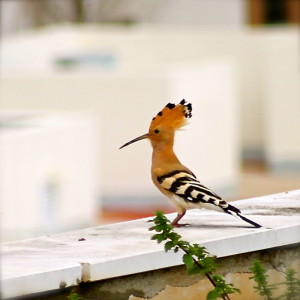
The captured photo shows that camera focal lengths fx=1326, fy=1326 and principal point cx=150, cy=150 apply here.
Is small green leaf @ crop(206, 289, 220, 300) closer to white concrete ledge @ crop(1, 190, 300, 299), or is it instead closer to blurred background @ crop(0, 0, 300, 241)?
white concrete ledge @ crop(1, 190, 300, 299)

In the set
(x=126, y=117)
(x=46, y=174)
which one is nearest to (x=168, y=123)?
(x=46, y=174)

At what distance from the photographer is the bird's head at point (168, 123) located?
3.77 m

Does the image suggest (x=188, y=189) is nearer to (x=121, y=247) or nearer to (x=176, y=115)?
(x=176, y=115)

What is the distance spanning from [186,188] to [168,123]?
21 cm

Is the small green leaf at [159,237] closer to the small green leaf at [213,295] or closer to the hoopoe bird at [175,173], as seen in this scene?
the small green leaf at [213,295]

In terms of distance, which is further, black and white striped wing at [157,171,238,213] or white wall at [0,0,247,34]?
white wall at [0,0,247,34]

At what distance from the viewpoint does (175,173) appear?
3.91m

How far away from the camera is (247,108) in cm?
1989

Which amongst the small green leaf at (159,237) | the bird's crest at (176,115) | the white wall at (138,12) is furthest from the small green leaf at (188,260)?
the white wall at (138,12)

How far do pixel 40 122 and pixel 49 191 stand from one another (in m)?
1.13

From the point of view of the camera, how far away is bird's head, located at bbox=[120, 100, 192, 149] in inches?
148

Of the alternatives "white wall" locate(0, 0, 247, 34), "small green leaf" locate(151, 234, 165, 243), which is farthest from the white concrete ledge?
"white wall" locate(0, 0, 247, 34)

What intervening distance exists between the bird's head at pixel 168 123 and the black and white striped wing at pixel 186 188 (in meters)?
0.11

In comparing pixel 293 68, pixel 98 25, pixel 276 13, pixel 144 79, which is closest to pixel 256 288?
pixel 144 79
